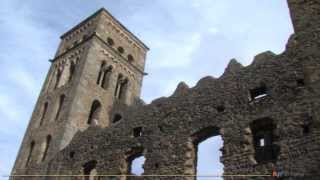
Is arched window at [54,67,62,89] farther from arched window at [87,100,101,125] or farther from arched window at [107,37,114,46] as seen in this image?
arched window at [107,37,114,46]

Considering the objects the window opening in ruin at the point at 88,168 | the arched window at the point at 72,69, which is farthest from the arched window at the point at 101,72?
the window opening in ruin at the point at 88,168

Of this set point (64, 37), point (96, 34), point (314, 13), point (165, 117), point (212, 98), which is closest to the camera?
point (314, 13)

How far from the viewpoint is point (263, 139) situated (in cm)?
1239

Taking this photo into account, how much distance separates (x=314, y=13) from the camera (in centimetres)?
1216

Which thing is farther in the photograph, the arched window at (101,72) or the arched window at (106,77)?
the arched window at (106,77)

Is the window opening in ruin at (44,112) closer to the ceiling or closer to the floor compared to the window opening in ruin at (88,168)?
closer to the ceiling

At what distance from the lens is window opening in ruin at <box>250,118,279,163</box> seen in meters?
12.0

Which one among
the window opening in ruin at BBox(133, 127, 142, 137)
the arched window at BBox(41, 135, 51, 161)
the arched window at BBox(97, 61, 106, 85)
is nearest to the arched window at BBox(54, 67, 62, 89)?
the arched window at BBox(97, 61, 106, 85)

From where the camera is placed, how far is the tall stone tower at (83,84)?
20.7m

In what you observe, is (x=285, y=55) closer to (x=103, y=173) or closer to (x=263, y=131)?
(x=263, y=131)

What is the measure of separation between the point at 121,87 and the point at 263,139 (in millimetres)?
14669

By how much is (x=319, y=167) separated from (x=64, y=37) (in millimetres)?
22358

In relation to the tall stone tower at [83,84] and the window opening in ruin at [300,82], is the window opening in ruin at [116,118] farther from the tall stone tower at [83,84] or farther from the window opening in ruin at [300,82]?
the window opening in ruin at [300,82]

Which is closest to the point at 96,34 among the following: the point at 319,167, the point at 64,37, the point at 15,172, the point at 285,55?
the point at 64,37
